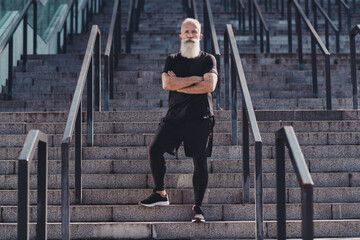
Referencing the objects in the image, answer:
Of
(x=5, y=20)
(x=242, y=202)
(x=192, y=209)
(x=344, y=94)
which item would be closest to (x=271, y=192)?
(x=242, y=202)

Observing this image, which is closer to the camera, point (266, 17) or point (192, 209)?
point (192, 209)

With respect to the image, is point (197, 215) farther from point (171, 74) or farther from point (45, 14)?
point (45, 14)

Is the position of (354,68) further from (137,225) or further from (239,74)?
(137,225)

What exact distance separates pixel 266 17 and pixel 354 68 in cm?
507

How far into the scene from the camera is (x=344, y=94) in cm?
730

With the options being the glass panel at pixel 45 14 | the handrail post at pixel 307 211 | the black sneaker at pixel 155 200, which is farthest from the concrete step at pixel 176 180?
the glass panel at pixel 45 14

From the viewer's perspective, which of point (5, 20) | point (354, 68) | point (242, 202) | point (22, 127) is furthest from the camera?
point (5, 20)

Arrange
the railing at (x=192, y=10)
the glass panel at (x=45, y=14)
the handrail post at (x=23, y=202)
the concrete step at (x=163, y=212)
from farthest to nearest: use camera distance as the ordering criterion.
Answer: the glass panel at (x=45, y=14), the railing at (x=192, y=10), the concrete step at (x=163, y=212), the handrail post at (x=23, y=202)

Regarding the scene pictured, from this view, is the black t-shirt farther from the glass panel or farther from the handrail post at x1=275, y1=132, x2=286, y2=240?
the glass panel

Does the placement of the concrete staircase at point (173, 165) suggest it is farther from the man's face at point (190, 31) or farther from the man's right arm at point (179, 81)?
the man's face at point (190, 31)

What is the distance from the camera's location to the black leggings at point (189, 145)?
4.34 m

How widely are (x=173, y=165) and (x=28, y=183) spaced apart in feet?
6.64

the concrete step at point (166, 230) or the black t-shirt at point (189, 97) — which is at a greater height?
the black t-shirt at point (189, 97)

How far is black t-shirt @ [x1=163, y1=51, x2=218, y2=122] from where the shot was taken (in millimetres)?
4379
